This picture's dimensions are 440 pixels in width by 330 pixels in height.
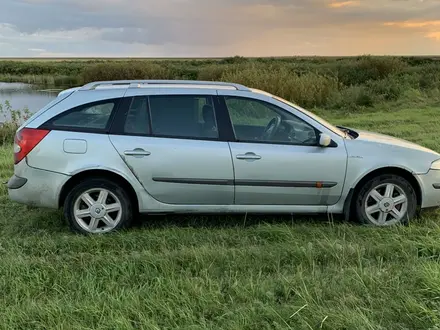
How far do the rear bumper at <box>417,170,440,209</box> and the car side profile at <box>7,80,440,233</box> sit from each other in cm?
1

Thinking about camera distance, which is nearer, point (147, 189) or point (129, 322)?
point (129, 322)

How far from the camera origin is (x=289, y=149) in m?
4.71

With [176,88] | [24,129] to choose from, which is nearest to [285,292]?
[176,88]

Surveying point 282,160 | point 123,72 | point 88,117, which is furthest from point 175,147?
point 123,72

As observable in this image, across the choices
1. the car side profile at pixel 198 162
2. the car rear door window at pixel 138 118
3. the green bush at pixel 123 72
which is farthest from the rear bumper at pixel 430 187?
the green bush at pixel 123 72

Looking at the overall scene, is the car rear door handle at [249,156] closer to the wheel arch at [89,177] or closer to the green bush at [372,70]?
the wheel arch at [89,177]

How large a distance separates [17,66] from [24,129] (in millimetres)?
58635

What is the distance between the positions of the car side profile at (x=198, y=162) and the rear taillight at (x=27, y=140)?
11 mm

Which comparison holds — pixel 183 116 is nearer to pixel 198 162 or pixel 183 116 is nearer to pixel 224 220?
pixel 198 162

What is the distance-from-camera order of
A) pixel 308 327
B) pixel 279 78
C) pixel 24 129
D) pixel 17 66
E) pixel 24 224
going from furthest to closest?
1. pixel 17 66
2. pixel 279 78
3. pixel 24 224
4. pixel 24 129
5. pixel 308 327

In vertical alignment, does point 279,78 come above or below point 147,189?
above

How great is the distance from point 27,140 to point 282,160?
8.66 ft

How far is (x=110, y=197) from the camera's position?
4719mm

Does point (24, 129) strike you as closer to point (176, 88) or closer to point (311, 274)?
point (176, 88)
